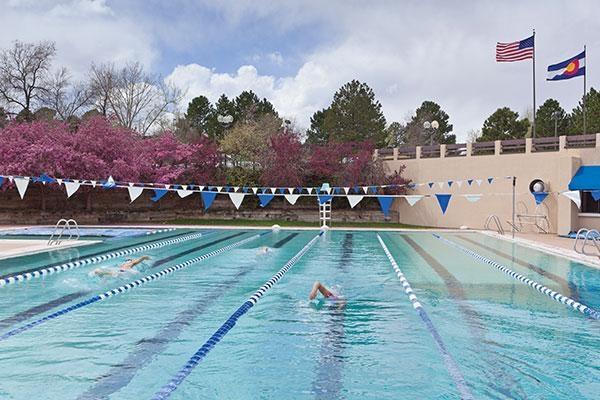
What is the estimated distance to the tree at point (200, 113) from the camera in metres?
39.1

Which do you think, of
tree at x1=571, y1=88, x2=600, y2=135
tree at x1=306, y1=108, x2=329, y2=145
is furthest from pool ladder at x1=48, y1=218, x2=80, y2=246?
tree at x1=571, y1=88, x2=600, y2=135

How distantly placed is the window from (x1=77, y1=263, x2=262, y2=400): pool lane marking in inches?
595

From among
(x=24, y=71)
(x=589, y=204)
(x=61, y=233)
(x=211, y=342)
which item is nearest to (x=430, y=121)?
(x=589, y=204)

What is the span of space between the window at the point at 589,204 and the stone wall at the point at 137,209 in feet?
25.7

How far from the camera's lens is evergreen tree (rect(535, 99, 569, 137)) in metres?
33.9

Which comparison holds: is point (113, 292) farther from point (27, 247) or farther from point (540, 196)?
point (540, 196)

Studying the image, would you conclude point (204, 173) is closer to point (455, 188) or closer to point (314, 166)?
point (314, 166)

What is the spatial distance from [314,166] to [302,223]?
2.73 metres

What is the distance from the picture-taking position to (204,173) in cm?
2288

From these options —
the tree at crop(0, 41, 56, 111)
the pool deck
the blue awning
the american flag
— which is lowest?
the pool deck

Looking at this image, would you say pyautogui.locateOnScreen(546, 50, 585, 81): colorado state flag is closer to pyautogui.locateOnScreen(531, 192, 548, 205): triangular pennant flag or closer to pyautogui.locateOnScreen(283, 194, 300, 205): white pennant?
pyautogui.locateOnScreen(531, 192, 548, 205): triangular pennant flag

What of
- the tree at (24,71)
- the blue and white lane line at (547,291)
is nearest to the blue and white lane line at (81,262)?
the blue and white lane line at (547,291)

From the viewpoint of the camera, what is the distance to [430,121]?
40.3 m

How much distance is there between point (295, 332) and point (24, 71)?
1211 inches
